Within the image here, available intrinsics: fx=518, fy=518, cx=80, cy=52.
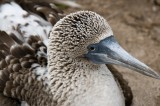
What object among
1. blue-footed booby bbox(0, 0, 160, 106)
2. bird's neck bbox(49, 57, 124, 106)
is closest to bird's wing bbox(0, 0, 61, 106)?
blue-footed booby bbox(0, 0, 160, 106)

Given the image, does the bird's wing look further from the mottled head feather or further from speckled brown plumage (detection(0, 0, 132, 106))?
the mottled head feather

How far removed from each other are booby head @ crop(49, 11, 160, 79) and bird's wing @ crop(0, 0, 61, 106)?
42cm

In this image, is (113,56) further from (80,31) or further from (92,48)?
(80,31)

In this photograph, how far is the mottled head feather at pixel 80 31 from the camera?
12.9 ft

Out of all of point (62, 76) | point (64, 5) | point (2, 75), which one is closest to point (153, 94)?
point (62, 76)

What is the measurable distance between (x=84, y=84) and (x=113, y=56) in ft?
1.15

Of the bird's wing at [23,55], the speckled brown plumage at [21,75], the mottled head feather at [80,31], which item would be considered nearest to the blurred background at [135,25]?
the bird's wing at [23,55]

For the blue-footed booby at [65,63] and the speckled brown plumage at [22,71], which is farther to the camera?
the speckled brown plumage at [22,71]

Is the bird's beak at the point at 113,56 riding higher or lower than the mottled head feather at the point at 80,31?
lower

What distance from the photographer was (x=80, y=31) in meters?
3.93

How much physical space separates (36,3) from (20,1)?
16 cm

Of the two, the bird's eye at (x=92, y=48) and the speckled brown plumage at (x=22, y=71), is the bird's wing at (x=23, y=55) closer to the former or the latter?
the speckled brown plumage at (x=22, y=71)

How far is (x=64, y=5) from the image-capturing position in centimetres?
661

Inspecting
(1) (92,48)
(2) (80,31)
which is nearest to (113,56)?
(1) (92,48)
